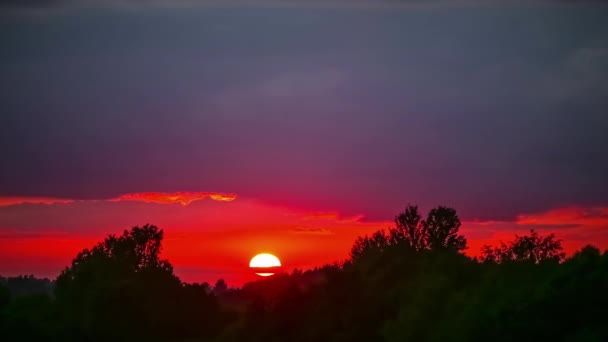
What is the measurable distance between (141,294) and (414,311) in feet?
167

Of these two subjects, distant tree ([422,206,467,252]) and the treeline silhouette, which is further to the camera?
distant tree ([422,206,467,252])

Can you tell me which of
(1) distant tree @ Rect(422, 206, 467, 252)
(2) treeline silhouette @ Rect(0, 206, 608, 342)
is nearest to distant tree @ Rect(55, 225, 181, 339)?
(2) treeline silhouette @ Rect(0, 206, 608, 342)

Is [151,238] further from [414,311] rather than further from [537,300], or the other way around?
[537,300]

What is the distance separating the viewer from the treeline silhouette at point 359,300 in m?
67.9

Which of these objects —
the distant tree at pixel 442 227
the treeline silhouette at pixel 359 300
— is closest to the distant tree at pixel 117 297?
the treeline silhouette at pixel 359 300

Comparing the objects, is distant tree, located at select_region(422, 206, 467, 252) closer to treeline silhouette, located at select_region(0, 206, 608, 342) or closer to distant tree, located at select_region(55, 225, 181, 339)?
treeline silhouette, located at select_region(0, 206, 608, 342)

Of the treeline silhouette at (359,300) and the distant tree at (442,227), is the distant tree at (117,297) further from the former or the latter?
the distant tree at (442,227)

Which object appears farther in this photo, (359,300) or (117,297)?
(117,297)

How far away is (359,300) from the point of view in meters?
94.6

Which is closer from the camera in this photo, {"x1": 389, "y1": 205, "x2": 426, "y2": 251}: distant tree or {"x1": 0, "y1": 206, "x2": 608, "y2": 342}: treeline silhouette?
{"x1": 0, "y1": 206, "x2": 608, "y2": 342}: treeline silhouette

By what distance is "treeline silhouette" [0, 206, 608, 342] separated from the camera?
223 feet

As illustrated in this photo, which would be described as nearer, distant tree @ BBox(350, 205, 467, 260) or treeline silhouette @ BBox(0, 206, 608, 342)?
treeline silhouette @ BBox(0, 206, 608, 342)

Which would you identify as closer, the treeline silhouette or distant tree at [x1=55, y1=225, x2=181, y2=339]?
the treeline silhouette

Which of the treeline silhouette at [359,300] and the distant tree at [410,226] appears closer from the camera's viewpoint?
the treeline silhouette at [359,300]
